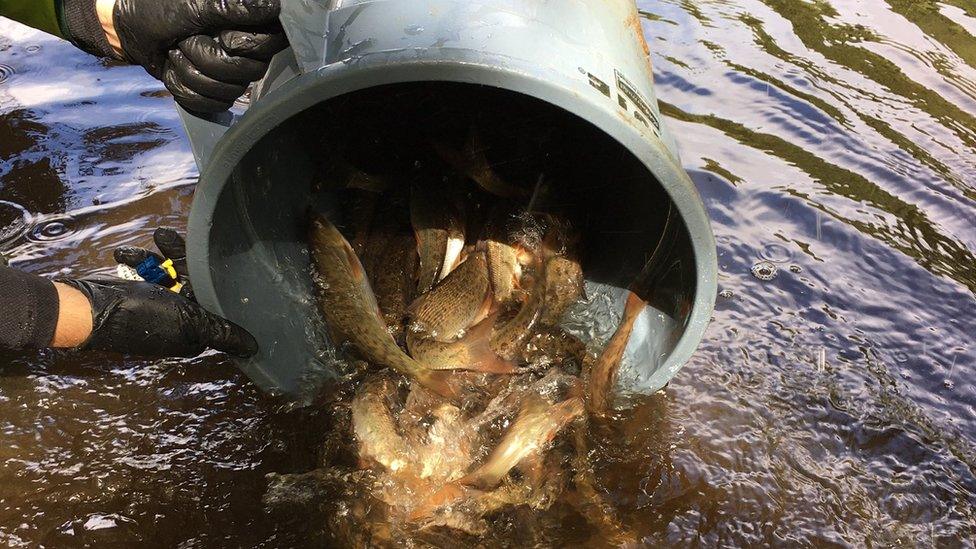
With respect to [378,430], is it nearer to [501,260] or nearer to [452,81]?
[501,260]

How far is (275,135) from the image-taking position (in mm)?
2479

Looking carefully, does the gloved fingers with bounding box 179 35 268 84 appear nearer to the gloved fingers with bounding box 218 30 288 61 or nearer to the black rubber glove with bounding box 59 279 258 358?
the gloved fingers with bounding box 218 30 288 61

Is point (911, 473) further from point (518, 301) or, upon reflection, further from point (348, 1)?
point (348, 1)

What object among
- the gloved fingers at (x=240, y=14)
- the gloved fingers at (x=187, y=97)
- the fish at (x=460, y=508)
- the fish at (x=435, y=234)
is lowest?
the fish at (x=460, y=508)

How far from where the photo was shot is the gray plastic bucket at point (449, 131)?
181 centimetres

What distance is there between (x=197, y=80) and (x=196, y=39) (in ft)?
0.35

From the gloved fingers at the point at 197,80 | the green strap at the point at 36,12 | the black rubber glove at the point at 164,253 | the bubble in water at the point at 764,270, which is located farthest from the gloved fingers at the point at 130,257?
the bubble in water at the point at 764,270

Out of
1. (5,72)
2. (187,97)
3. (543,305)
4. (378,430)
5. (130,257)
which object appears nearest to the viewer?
(187,97)

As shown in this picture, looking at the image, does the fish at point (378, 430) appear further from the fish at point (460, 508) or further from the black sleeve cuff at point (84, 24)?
the black sleeve cuff at point (84, 24)

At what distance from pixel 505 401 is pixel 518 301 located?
1.38 feet

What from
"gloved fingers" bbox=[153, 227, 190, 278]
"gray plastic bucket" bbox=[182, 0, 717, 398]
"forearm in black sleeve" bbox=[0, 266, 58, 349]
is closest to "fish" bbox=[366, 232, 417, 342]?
"gray plastic bucket" bbox=[182, 0, 717, 398]

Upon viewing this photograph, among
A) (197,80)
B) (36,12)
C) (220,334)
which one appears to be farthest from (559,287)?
(36,12)

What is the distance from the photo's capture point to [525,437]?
7.49ft

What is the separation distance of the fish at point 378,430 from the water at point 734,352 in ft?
0.74
